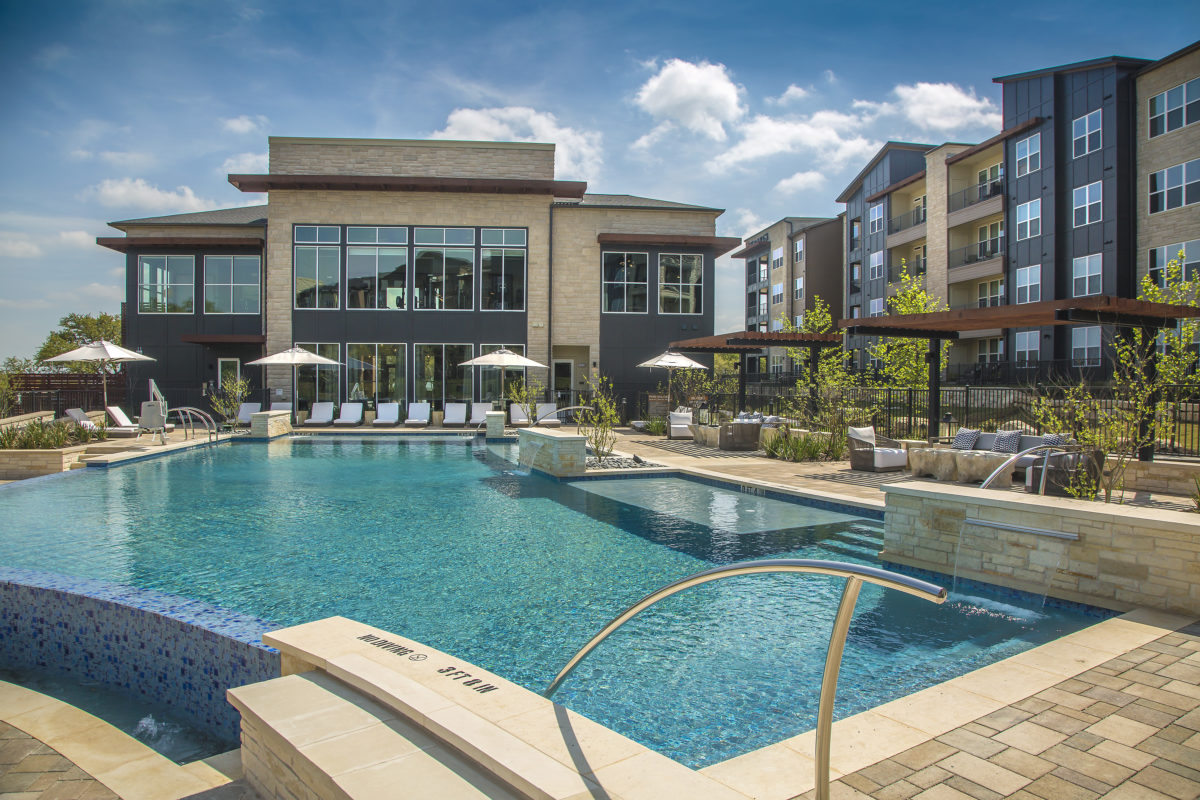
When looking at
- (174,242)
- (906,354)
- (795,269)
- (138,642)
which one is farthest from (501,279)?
(795,269)

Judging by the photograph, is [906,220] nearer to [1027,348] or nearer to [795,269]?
[1027,348]

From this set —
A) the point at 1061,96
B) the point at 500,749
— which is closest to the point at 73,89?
the point at 500,749

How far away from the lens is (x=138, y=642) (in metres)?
4.71

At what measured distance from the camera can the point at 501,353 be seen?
21.6 meters

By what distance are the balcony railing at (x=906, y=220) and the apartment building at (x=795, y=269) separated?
847 centimetres

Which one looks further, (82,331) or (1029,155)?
(82,331)

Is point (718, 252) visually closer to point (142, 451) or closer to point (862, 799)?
point (142, 451)

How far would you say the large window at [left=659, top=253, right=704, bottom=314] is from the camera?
2548cm

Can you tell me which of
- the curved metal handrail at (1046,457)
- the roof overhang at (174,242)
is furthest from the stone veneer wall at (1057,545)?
the roof overhang at (174,242)

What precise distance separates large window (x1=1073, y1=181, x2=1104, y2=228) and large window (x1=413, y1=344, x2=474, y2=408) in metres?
23.4

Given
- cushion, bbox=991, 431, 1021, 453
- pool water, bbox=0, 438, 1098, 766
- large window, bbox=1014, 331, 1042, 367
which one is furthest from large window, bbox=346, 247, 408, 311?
large window, bbox=1014, 331, 1042, 367

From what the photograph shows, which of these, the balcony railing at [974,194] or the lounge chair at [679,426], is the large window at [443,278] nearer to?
the lounge chair at [679,426]

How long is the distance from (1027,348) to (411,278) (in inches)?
986

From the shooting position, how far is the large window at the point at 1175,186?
72.1 ft
